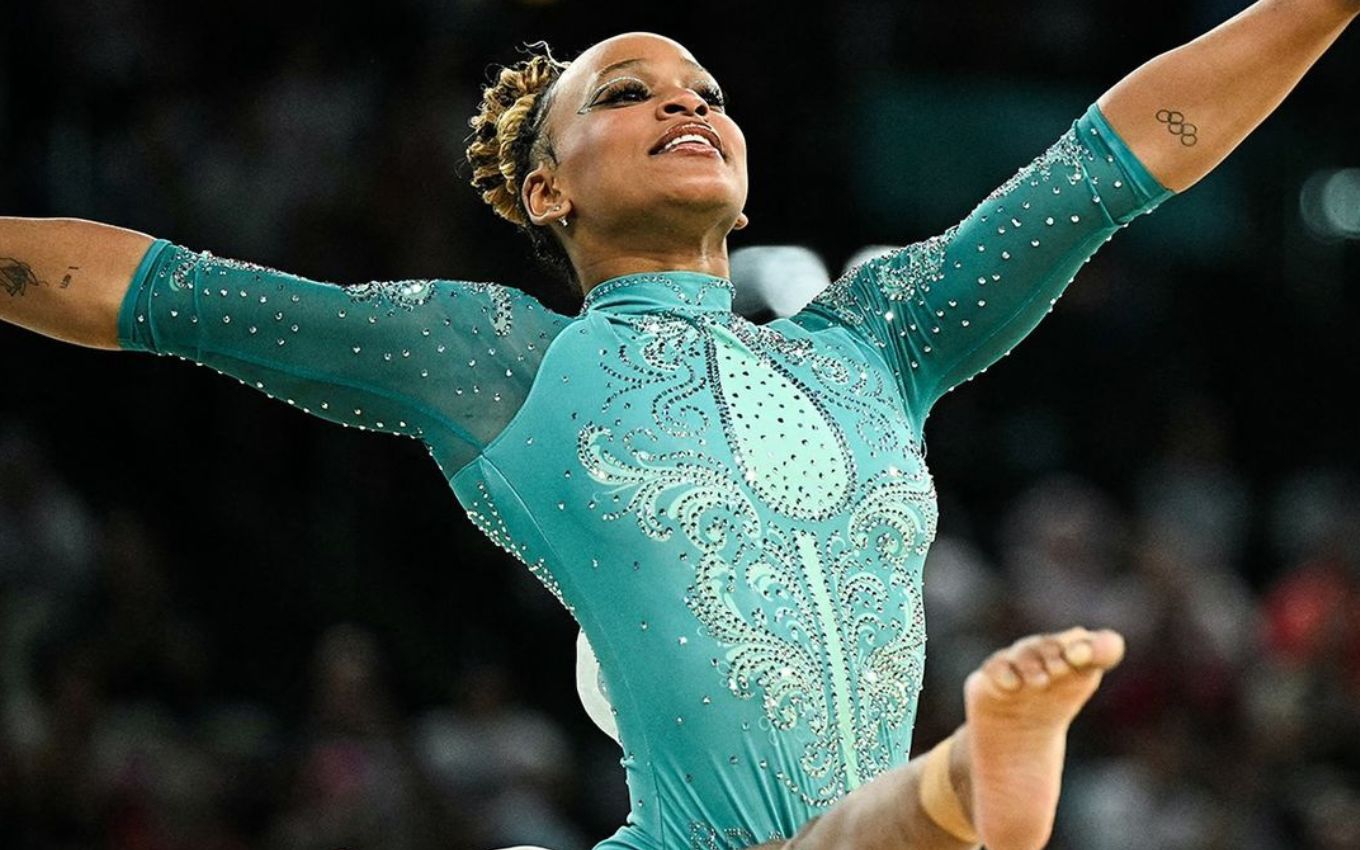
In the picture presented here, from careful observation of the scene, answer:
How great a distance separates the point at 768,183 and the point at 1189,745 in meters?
2.17

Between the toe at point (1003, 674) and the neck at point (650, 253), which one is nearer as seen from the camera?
the toe at point (1003, 674)

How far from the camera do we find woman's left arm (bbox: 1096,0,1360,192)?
9.91 ft

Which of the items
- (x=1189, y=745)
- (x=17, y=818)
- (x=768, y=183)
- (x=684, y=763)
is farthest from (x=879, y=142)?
(x=684, y=763)

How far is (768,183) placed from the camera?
6855 millimetres

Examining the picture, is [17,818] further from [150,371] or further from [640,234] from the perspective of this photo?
[640,234]

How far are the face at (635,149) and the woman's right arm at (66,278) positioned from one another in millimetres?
628

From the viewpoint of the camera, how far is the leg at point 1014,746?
7.43 ft

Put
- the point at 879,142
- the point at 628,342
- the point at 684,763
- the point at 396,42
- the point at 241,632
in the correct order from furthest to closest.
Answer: the point at 879,142 → the point at 396,42 → the point at 241,632 → the point at 628,342 → the point at 684,763

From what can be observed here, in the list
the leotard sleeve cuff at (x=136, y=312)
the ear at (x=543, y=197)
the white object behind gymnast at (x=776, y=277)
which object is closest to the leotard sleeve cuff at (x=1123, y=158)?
the ear at (x=543, y=197)

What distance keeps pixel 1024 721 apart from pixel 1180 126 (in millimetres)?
1083

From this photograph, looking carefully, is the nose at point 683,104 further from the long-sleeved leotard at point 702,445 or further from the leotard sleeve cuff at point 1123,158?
the leotard sleeve cuff at point 1123,158

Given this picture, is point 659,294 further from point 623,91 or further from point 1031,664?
point 1031,664

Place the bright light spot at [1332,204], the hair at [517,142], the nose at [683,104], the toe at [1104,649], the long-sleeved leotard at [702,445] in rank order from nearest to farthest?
the toe at [1104,649]
the long-sleeved leotard at [702,445]
the nose at [683,104]
the hair at [517,142]
the bright light spot at [1332,204]

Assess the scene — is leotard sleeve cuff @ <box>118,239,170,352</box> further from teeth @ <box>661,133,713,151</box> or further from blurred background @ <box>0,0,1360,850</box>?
blurred background @ <box>0,0,1360,850</box>
